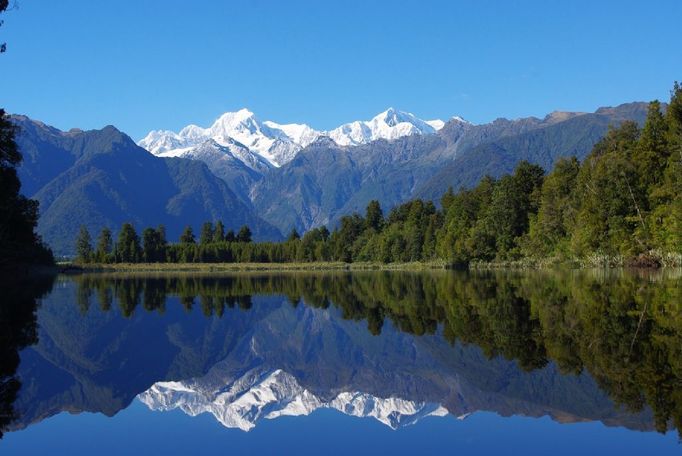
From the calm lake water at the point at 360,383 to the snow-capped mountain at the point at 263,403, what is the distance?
2.4 inches

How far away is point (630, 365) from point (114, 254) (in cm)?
18276

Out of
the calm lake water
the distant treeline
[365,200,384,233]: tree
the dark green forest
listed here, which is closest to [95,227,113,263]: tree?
the distant treeline

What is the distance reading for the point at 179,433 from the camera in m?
13.3

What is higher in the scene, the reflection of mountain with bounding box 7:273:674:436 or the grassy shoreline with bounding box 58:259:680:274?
the reflection of mountain with bounding box 7:273:674:436

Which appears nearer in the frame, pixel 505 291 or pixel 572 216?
pixel 505 291

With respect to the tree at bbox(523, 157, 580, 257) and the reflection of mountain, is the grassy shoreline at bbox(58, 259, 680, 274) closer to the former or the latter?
the tree at bbox(523, 157, 580, 257)

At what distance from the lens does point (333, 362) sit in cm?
2262

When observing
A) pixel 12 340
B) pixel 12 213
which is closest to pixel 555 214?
pixel 12 213

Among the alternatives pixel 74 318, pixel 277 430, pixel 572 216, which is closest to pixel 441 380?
pixel 277 430

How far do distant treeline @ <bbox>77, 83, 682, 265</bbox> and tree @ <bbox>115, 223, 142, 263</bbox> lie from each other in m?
51.9

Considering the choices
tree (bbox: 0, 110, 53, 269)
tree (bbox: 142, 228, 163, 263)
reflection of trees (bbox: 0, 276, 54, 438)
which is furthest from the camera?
tree (bbox: 142, 228, 163, 263)

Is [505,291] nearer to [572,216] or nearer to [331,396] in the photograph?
[331,396]

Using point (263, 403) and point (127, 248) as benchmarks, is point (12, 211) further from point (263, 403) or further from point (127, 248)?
point (127, 248)

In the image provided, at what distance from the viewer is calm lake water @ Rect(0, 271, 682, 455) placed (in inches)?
490
